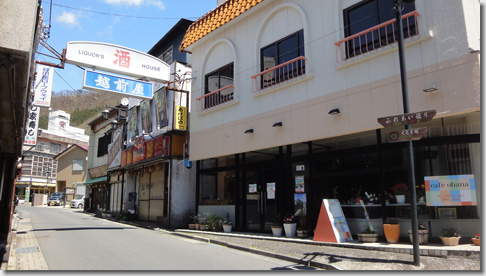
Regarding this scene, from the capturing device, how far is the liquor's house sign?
12.5 metres

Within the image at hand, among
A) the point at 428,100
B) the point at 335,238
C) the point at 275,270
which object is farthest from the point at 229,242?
the point at 428,100

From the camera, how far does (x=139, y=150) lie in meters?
21.8

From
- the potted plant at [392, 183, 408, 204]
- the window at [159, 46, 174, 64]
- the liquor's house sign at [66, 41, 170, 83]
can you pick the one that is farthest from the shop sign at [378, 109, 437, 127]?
the window at [159, 46, 174, 64]

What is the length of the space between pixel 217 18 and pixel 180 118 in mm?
5325

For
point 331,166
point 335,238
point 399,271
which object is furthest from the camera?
point 331,166

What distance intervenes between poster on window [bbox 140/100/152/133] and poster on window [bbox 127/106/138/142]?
1.34 meters

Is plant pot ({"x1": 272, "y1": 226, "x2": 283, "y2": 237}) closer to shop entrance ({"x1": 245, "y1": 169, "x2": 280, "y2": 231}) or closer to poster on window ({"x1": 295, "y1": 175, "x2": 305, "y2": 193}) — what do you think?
shop entrance ({"x1": 245, "y1": 169, "x2": 280, "y2": 231})

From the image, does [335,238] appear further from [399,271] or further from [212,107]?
[212,107]

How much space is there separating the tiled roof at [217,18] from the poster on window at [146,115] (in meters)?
5.41

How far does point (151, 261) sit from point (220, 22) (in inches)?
427

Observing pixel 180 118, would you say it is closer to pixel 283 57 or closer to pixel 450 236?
pixel 283 57

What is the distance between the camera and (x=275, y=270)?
24.5 feet

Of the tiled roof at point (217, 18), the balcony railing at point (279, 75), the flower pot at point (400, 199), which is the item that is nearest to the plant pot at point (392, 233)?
the flower pot at point (400, 199)

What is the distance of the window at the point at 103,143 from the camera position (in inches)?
1233
